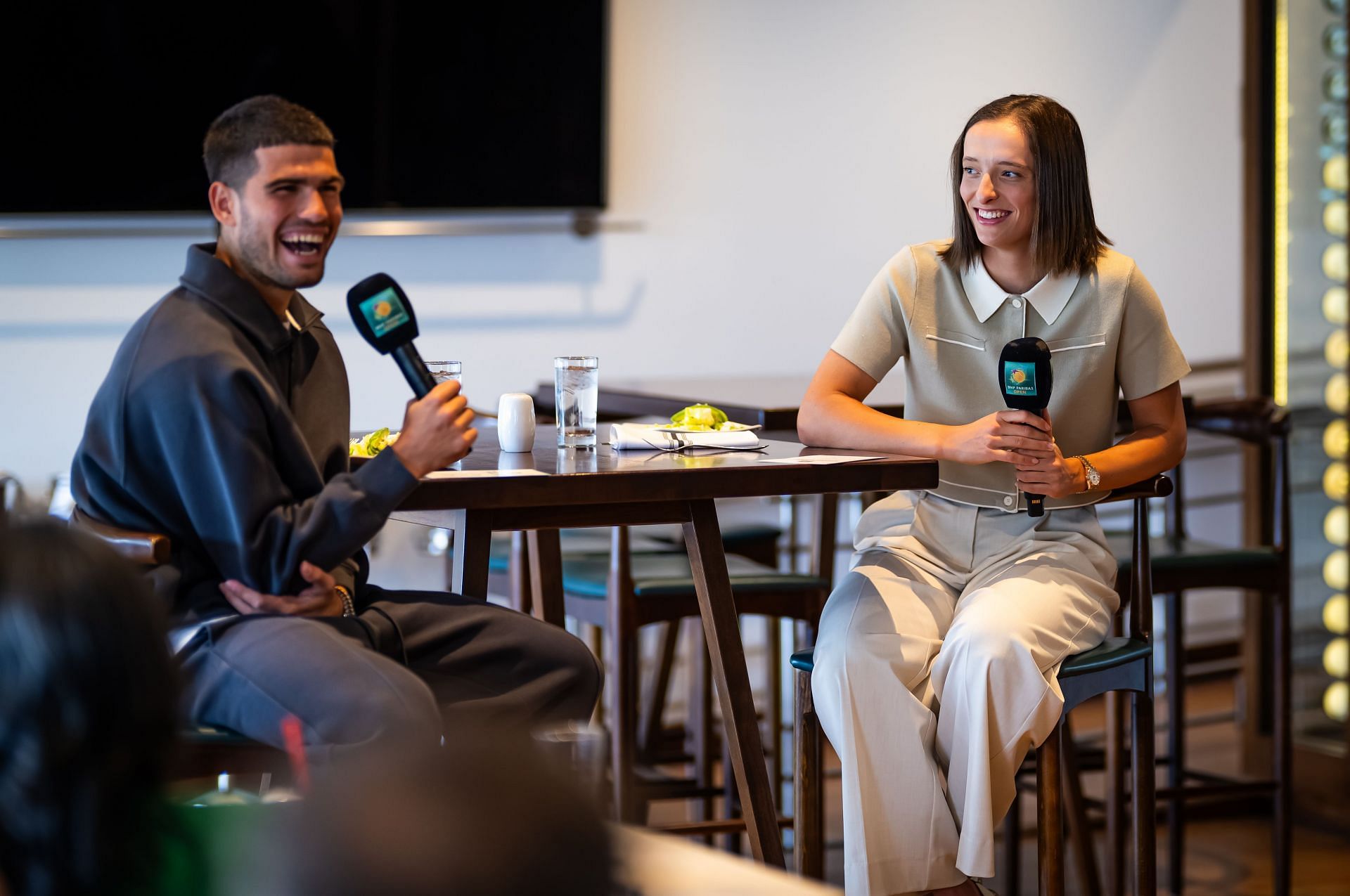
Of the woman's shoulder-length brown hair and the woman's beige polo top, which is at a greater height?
the woman's shoulder-length brown hair

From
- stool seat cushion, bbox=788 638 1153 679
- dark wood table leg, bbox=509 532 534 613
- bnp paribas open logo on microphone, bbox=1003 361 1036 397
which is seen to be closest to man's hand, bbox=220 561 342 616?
stool seat cushion, bbox=788 638 1153 679

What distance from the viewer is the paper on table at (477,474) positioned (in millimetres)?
1793

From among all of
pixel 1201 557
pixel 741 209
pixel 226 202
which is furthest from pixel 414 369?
pixel 741 209

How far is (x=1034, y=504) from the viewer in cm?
210

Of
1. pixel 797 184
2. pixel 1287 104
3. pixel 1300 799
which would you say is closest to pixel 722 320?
pixel 797 184

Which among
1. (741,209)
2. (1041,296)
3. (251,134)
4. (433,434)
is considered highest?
(741,209)

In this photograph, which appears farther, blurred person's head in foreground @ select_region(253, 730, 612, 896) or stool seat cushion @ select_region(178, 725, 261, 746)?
stool seat cushion @ select_region(178, 725, 261, 746)

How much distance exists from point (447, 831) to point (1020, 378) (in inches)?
61.2

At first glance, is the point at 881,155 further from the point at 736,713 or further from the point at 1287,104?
the point at 736,713

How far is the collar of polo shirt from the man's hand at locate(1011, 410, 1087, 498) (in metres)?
→ 0.23

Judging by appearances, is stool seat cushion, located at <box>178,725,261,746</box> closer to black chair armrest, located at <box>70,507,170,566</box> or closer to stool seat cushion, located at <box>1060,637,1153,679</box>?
black chair armrest, located at <box>70,507,170,566</box>

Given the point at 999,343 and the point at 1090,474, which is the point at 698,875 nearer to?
the point at 1090,474

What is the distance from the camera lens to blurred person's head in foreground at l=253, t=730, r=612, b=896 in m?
0.57

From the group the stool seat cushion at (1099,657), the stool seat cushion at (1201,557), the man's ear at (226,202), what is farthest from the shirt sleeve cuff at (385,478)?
the stool seat cushion at (1201,557)
